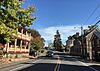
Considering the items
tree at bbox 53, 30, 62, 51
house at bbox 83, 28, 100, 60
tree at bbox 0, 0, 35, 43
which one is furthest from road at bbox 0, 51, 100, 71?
tree at bbox 53, 30, 62, 51

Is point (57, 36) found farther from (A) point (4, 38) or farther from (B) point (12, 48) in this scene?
(A) point (4, 38)

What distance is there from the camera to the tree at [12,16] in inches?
973

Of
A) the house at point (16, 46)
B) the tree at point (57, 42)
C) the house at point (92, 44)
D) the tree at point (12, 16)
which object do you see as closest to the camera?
the tree at point (12, 16)

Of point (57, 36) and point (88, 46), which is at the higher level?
point (57, 36)

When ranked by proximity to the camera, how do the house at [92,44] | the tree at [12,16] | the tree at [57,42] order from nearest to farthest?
the tree at [12,16] < the house at [92,44] < the tree at [57,42]

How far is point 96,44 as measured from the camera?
70625mm

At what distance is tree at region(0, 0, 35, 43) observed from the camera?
2472 centimetres

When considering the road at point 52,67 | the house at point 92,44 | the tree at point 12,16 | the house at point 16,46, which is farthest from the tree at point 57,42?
the tree at point 12,16

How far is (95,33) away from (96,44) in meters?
4.59

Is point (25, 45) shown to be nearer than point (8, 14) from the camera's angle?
No

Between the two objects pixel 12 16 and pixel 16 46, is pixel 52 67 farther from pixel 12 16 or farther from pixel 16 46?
pixel 16 46

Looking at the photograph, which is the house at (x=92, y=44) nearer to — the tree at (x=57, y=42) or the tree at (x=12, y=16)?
the tree at (x=12, y=16)

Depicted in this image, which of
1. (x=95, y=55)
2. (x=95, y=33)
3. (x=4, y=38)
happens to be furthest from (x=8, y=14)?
(x=95, y=33)

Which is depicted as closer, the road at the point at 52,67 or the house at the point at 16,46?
the road at the point at 52,67
